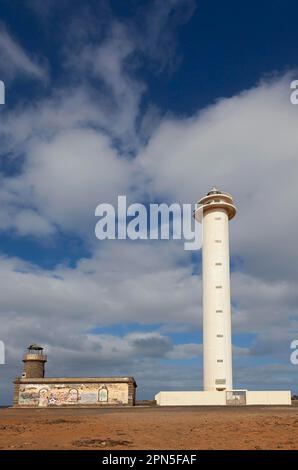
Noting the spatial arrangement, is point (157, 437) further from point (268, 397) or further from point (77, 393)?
point (268, 397)

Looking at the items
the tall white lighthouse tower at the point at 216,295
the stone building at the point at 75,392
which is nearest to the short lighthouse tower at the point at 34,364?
the stone building at the point at 75,392

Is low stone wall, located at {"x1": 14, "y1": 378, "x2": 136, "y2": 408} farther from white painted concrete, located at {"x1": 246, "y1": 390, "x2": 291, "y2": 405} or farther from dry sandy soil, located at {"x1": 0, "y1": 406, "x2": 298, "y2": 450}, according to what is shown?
dry sandy soil, located at {"x1": 0, "y1": 406, "x2": 298, "y2": 450}

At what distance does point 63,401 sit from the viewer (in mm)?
52625

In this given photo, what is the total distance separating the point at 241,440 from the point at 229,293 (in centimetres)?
4326

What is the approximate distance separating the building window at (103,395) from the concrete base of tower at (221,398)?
5.99m

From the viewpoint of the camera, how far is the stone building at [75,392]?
5216cm

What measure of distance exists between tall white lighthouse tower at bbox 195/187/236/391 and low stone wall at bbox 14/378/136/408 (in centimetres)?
993

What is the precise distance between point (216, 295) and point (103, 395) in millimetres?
17776

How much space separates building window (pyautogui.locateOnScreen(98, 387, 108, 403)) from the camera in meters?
52.0
